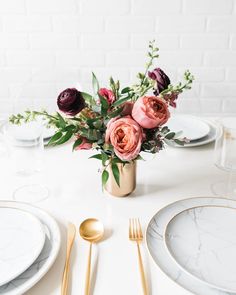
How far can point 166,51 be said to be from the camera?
2.15 m

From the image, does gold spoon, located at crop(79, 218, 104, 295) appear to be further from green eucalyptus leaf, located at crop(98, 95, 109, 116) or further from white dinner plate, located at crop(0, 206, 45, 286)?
green eucalyptus leaf, located at crop(98, 95, 109, 116)

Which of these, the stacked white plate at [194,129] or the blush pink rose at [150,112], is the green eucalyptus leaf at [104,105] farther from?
the stacked white plate at [194,129]

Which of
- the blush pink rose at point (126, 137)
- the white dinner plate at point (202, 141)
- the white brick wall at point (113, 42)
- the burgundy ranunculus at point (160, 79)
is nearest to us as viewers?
the blush pink rose at point (126, 137)

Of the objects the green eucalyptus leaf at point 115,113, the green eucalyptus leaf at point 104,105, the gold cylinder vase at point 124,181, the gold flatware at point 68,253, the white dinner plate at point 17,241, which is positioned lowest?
the gold flatware at point 68,253

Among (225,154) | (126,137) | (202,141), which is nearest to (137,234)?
(126,137)

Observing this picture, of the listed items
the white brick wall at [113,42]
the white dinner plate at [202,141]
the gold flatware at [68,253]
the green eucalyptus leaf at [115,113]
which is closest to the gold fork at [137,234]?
the gold flatware at [68,253]

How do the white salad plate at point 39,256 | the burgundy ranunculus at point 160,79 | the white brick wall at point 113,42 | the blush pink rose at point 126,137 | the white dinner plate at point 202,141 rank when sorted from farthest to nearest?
Result: the white brick wall at point 113,42
the white dinner plate at point 202,141
the burgundy ranunculus at point 160,79
the blush pink rose at point 126,137
the white salad plate at point 39,256

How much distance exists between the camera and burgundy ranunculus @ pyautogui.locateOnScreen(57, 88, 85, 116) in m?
0.84

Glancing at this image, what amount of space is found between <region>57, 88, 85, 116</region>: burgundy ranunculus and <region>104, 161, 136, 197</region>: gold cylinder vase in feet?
0.59

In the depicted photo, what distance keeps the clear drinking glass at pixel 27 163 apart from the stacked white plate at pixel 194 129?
17.1 inches

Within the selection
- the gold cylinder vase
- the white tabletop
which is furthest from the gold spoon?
the gold cylinder vase

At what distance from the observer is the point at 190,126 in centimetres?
135

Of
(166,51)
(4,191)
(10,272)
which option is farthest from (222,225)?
(166,51)

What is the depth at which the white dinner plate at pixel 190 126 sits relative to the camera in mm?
1267
